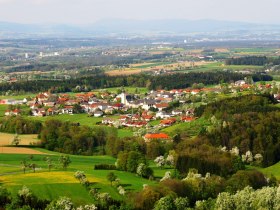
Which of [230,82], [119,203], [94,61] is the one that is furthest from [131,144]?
[94,61]

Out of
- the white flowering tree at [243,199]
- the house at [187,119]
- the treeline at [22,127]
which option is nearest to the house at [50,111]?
the treeline at [22,127]

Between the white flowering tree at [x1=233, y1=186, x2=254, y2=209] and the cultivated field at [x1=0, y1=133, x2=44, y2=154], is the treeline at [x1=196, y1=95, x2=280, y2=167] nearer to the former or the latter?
the cultivated field at [x1=0, y1=133, x2=44, y2=154]

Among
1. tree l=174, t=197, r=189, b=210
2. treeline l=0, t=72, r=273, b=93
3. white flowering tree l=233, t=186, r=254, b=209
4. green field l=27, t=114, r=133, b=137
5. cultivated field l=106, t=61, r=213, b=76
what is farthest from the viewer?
cultivated field l=106, t=61, r=213, b=76

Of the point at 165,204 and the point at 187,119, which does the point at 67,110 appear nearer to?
the point at 187,119

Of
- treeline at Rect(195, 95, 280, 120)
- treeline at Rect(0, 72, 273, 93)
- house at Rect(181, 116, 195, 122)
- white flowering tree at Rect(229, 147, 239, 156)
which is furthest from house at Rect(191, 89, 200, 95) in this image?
white flowering tree at Rect(229, 147, 239, 156)

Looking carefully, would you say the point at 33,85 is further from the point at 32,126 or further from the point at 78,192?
the point at 78,192

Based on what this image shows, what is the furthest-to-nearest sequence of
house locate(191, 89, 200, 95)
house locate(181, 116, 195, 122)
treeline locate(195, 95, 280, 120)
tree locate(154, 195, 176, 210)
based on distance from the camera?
house locate(191, 89, 200, 95) < house locate(181, 116, 195, 122) < treeline locate(195, 95, 280, 120) < tree locate(154, 195, 176, 210)
